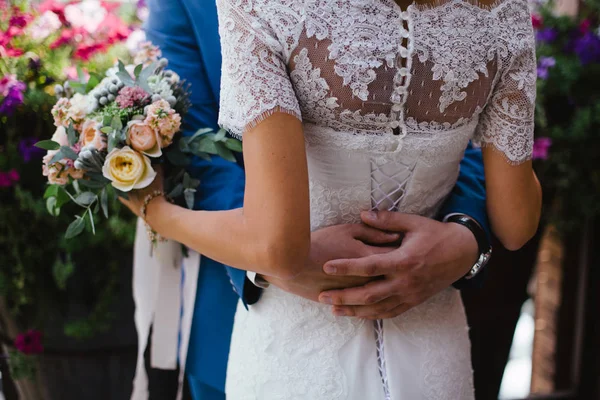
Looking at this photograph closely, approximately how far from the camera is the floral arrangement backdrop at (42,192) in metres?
1.99

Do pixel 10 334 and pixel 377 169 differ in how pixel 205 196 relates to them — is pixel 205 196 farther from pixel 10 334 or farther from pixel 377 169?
pixel 10 334

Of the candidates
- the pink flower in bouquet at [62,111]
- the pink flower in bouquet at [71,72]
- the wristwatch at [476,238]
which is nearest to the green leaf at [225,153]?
the pink flower in bouquet at [62,111]

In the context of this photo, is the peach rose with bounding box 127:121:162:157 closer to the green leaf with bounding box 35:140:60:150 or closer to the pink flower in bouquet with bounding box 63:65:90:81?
the green leaf with bounding box 35:140:60:150

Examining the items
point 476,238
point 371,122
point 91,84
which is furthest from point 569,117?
point 91,84

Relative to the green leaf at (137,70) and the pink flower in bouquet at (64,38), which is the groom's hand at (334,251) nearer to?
the green leaf at (137,70)

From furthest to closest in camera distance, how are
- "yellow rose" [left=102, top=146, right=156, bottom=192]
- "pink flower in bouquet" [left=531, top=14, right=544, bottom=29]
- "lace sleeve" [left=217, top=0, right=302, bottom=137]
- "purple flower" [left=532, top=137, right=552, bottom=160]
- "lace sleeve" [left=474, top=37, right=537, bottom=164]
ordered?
"pink flower in bouquet" [left=531, top=14, right=544, bottom=29]
"purple flower" [left=532, top=137, right=552, bottom=160]
"yellow rose" [left=102, top=146, right=156, bottom=192]
"lace sleeve" [left=474, top=37, right=537, bottom=164]
"lace sleeve" [left=217, top=0, right=302, bottom=137]

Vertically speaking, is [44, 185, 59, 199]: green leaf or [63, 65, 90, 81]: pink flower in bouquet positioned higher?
[63, 65, 90, 81]: pink flower in bouquet

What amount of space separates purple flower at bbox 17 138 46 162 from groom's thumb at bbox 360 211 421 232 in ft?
3.99

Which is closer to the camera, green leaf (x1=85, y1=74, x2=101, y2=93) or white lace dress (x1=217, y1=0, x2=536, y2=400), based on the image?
white lace dress (x1=217, y1=0, x2=536, y2=400)

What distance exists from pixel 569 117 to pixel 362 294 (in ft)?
5.71

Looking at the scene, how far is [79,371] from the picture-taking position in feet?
7.38

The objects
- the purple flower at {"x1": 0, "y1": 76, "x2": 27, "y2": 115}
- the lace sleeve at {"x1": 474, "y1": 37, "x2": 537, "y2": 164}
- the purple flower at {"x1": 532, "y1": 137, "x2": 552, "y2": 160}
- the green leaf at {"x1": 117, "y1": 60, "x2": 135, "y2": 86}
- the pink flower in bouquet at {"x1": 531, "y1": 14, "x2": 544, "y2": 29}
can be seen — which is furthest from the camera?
the pink flower in bouquet at {"x1": 531, "y1": 14, "x2": 544, "y2": 29}

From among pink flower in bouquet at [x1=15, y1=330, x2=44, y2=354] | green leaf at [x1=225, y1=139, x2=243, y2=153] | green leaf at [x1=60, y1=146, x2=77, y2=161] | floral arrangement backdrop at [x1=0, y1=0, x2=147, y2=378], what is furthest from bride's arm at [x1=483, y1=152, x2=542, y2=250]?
pink flower in bouquet at [x1=15, y1=330, x2=44, y2=354]

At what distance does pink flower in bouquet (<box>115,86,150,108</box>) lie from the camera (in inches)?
51.8
